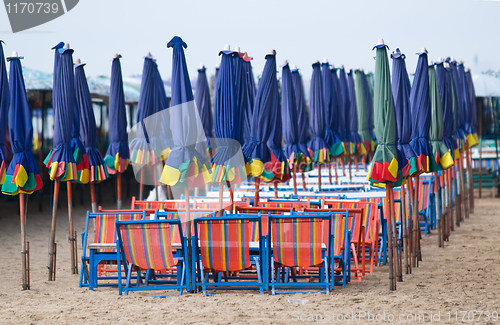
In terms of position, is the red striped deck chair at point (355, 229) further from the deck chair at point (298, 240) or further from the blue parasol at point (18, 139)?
the blue parasol at point (18, 139)

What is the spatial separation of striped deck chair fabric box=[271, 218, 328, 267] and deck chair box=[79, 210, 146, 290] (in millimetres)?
1537

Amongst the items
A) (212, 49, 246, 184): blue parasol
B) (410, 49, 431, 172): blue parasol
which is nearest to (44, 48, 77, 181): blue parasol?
(212, 49, 246, 184): blue parasol

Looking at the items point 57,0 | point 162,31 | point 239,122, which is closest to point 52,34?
point 57,0

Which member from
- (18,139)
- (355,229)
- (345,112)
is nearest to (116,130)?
(18,139)

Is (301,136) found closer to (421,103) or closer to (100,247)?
(421,103)

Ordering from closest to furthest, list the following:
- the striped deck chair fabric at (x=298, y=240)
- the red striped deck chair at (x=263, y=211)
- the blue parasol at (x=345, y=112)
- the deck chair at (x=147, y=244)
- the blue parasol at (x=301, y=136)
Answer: the deck chair at (x=147, y=244) → the striped deck chair fabric at (x=298, y=240) → the red striped deck chair at (x=263, y=211) → the blue parasol at (x=301, y=136) → the blue parasol at (x=345, y=112)

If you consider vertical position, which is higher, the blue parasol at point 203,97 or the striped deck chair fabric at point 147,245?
the blue parasol at point 203,97

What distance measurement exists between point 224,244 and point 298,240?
0.66 m

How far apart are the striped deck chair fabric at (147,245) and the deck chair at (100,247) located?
36cm

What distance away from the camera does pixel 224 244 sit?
16.0ft

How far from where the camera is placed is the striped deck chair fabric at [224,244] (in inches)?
191

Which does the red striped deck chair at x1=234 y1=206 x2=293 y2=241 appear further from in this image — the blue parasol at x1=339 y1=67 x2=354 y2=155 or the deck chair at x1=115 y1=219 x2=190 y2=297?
the blue parasol at x1=339 y1=67 x2=354 y2=155

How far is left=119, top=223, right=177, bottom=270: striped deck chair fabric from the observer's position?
15.8 feet

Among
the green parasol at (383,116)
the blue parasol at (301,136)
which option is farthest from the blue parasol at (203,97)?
the green parasol at (383,116)
